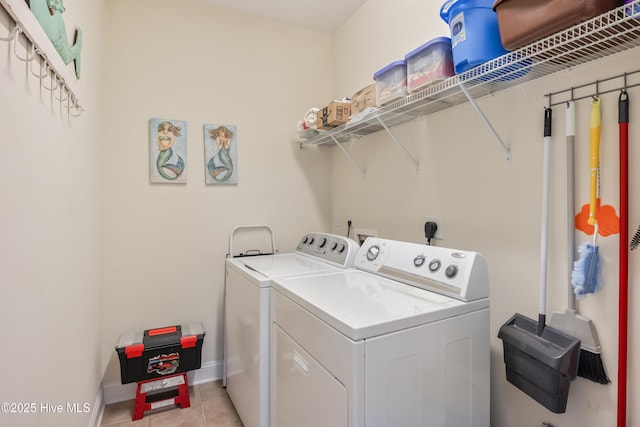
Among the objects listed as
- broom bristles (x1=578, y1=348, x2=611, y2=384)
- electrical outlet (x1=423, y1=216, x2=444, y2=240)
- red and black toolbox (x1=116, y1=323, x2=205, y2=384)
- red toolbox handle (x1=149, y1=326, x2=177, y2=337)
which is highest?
electrical outlet (x1=423, y1=216, x2=444, y2=240)

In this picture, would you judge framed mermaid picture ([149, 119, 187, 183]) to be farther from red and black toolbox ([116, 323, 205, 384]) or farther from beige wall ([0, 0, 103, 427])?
red and black toolbox ([116, 323, 205, 384])

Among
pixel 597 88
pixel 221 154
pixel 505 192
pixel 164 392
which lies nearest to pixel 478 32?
pixel 597 88

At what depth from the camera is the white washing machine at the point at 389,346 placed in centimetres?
96

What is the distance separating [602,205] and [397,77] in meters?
0.99

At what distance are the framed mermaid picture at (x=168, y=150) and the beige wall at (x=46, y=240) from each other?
1.48ft

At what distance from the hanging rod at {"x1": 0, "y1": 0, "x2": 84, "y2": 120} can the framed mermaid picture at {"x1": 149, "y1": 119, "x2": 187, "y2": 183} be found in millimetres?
781

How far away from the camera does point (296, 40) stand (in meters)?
2.71

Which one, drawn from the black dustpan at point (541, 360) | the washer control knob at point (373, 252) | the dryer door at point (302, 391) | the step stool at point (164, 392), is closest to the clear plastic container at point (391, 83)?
the washer control knob at point (373, 252)

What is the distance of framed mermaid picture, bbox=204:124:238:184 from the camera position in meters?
2.38

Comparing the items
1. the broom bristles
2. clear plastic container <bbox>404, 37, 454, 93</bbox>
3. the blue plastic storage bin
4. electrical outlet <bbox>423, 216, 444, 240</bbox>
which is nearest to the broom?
the broom bristles

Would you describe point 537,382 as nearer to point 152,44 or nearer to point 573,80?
point 573,80

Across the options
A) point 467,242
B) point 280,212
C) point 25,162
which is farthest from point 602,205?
point 280,212

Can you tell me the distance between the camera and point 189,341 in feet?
6.79

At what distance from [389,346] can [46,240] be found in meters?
1.17
